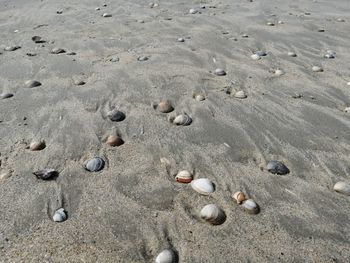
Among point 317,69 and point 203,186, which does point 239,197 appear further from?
point 317,69

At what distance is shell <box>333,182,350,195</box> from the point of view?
2.69 meters

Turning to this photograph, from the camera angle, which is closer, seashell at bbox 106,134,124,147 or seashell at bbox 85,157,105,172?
seashell at bbox 85,157,105,172

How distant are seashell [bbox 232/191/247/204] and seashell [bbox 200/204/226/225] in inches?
7.0

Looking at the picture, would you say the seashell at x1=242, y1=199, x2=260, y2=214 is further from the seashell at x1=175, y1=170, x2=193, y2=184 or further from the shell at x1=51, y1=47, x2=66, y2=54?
the shell at x1=51, y1=47, x2=66, y2=54

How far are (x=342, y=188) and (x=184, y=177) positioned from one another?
1.21m

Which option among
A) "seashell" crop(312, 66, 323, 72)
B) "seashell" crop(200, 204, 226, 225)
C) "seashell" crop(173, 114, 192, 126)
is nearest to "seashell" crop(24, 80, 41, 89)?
"seashell" crop(173, 114, 192, 126)

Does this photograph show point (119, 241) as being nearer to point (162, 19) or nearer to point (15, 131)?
point (15, 131)

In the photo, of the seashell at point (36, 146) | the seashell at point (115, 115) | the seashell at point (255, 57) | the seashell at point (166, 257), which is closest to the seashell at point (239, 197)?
the seashell at point (166, 257)

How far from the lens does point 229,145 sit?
10.6 feet

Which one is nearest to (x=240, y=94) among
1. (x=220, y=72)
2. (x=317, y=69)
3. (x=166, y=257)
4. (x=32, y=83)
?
(x=220, y=72)

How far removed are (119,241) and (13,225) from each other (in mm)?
747

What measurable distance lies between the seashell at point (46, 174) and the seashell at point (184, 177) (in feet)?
3.23

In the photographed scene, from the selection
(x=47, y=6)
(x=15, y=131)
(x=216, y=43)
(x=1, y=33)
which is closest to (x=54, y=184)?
(x=15, y=131)

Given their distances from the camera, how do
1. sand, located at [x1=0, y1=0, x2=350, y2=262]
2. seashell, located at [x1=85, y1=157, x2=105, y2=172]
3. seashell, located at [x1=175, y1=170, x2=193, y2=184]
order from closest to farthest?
sand, located at [x1=0, y1=0, x2=350, y2=262]
seashell, located at [x1=175, y1=170, x2=193, y2=184]
seashell, located at [x1=85, y1=157, x2=105, y2=172]
